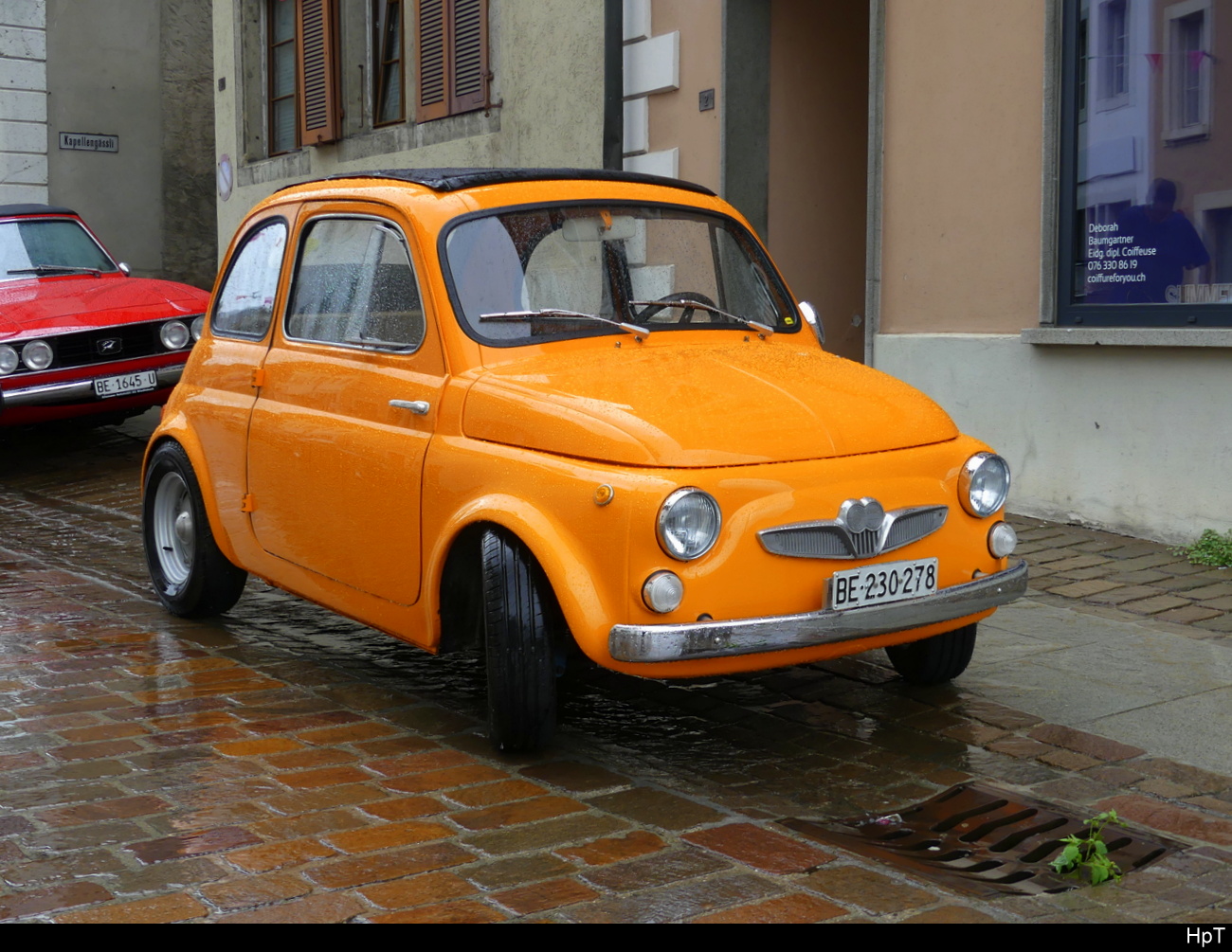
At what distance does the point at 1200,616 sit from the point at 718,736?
2608mm

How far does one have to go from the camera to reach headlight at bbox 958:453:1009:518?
463 centimetres

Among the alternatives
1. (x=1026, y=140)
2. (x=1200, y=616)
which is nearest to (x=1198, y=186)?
(x=1026, y=140)

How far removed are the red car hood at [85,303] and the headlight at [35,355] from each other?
92 mm

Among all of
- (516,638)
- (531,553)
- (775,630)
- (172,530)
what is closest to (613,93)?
(172,530)

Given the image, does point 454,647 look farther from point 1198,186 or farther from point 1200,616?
point 1198,186

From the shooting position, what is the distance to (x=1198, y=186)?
7797 millimetres

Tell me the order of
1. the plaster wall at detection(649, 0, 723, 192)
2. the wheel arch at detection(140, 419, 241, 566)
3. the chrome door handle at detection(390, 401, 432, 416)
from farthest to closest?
the plaster wall at detection(649, 0, 723, 192), the wheel arch at detection(140, 419, 241, 566), the chrome door handle at detection(390, 401, 432, 416)

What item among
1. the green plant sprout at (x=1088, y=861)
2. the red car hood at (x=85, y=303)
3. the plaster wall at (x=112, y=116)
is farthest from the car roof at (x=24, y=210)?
the green plant sprout at (x=1088, y=861)

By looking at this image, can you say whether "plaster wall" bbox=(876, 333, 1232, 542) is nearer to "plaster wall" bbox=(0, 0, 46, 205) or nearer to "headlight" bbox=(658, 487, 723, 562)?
"headlight" bbox=(658, 487, 723, 562)

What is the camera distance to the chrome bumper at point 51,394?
1061 centimetres

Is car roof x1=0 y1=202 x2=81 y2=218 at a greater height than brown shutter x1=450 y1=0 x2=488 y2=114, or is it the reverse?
brown shutter x1=450 y1=0 x2=488 y2=114

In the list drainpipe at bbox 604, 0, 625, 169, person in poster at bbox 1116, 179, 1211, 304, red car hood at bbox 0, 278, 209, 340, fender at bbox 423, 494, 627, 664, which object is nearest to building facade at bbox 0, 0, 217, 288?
red car hood at bbox 0, 278, 209, 340

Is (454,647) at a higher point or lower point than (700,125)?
lower

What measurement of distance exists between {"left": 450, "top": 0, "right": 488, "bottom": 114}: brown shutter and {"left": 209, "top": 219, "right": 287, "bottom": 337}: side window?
26.3 ft
